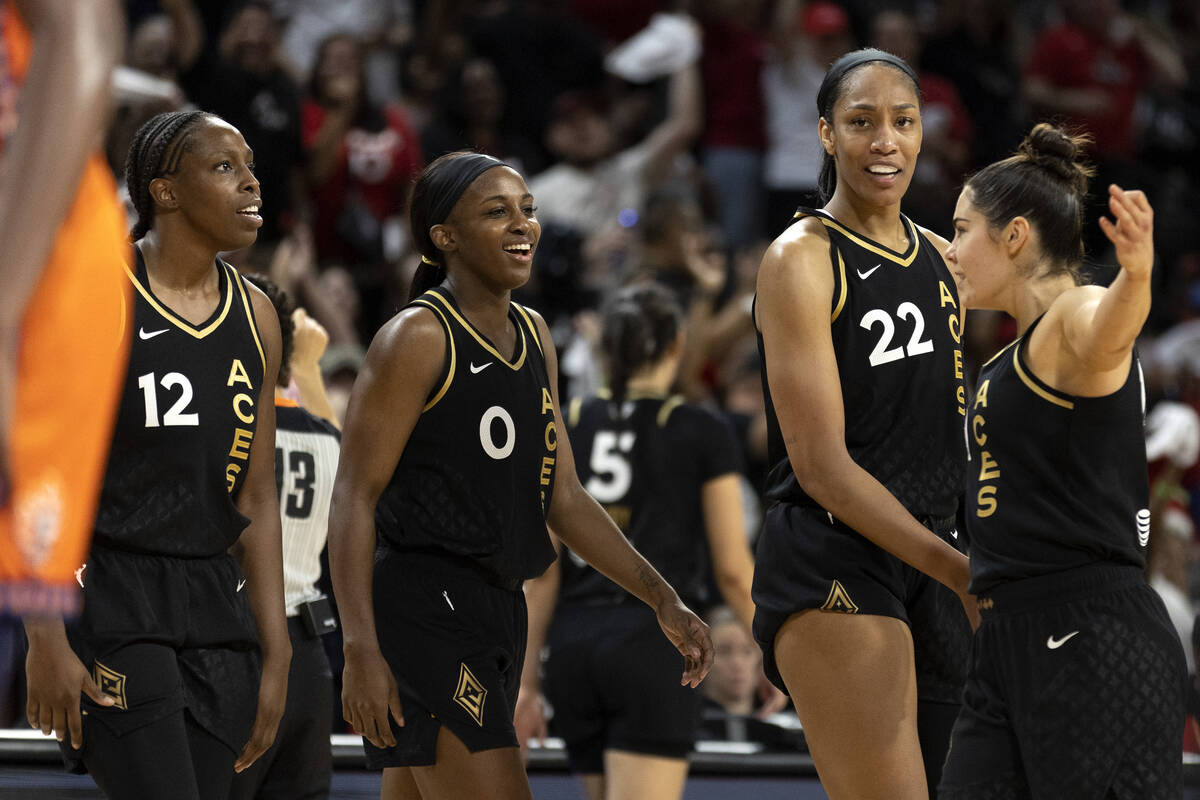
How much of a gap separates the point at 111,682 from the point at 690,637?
1.36 meters

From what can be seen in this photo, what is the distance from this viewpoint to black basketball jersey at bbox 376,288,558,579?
3.92m

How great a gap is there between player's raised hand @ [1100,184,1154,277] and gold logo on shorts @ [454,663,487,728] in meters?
1.69

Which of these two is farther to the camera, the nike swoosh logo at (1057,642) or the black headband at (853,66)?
the black headband at (853,66)

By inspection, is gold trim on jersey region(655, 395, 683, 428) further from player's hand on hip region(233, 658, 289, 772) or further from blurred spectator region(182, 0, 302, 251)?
blurred spectator region(182, 0, 302, 251)

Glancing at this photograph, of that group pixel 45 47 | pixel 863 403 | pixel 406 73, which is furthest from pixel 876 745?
pixel 406 73

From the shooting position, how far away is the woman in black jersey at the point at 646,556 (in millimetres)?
5668

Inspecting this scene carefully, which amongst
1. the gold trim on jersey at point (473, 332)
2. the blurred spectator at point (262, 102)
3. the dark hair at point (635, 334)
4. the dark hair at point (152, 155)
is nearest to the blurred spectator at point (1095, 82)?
the blurred spectator at point (262, 102)

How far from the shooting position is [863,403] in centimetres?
385

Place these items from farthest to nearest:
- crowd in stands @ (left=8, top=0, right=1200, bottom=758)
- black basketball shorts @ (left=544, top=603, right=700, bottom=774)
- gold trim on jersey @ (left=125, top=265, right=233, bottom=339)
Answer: crowd in stands @ (left=8, top=0, right=1200, bottom=758) < black basketball shorts @ (left=544, top=603, right=700, bottom=774) < gold trim on jersey @ (left=125, top=265, right=233, bottom=339)

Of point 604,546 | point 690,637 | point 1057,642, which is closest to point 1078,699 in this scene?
point 1057,642

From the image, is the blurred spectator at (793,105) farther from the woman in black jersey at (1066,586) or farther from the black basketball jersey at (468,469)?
the woman in black jersey at (1066,586)

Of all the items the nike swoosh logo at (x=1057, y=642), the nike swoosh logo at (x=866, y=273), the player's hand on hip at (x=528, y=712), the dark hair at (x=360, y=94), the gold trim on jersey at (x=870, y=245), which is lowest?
the player's hand on hip at (x=528, y=712)

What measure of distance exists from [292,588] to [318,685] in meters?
0.41

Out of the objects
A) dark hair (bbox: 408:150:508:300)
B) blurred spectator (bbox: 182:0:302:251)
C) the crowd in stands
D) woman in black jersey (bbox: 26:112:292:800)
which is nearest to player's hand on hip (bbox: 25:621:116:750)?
woman in black jersey (bbox: 26:112:292:800)
